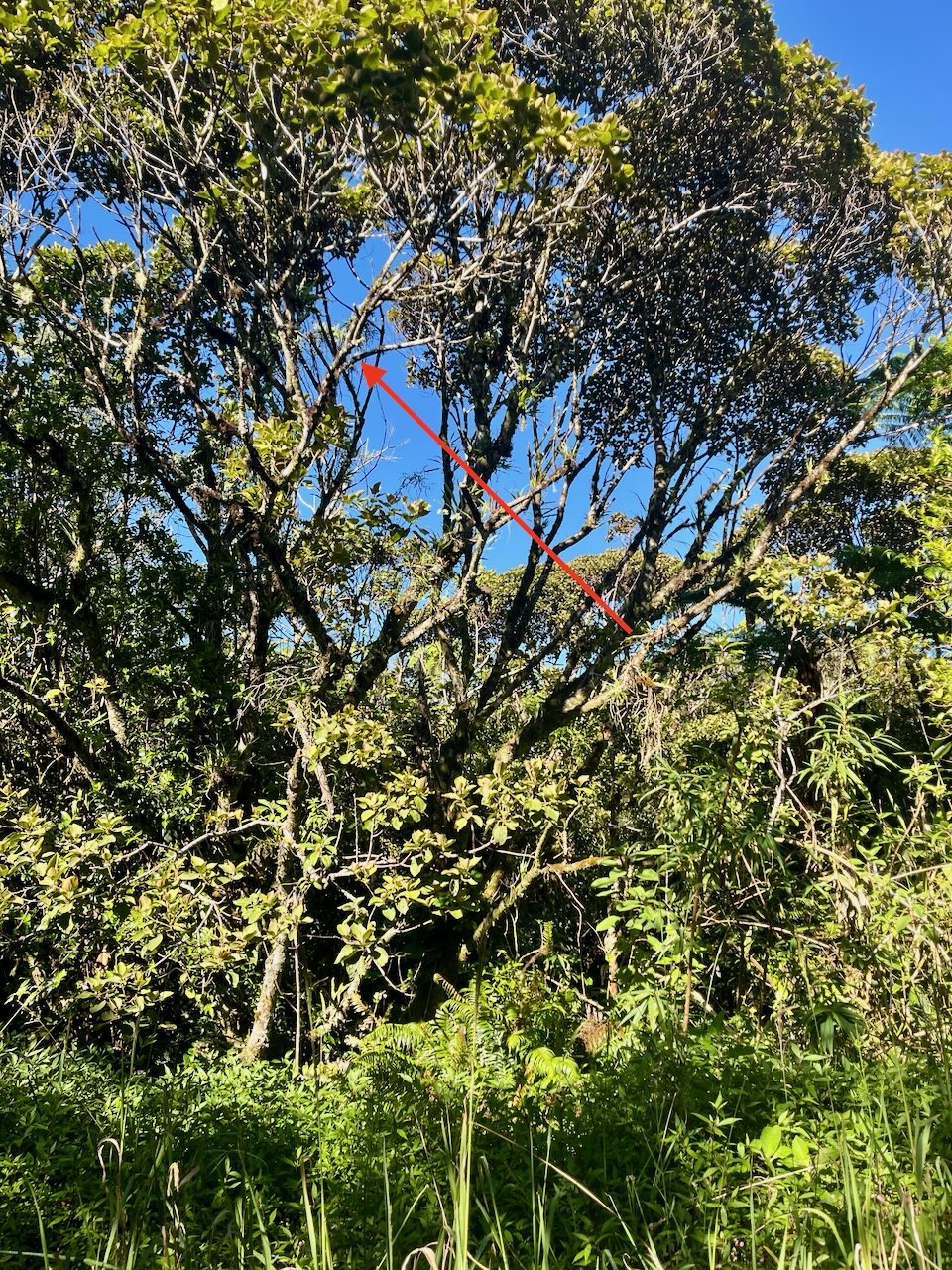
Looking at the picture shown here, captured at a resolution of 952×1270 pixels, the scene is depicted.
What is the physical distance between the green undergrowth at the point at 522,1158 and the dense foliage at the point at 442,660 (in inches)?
1.2

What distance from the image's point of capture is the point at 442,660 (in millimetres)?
6281

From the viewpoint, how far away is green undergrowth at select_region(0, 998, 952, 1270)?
1.78 meters

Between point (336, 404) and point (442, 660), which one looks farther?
point (442, 660)

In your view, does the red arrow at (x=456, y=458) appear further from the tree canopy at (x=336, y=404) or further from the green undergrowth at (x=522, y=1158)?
the green undergrowth at (x=522, y=1158)

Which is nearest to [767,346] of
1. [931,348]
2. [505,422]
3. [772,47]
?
[931,348]

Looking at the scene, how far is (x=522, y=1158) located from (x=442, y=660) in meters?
4.01

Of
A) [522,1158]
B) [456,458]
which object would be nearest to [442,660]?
[456,458]

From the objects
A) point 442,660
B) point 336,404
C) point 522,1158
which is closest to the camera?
point 522,1158

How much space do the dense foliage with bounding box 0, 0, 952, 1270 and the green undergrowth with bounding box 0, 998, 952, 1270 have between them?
0.10 feet

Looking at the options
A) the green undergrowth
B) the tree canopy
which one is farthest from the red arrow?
the green undergrowth

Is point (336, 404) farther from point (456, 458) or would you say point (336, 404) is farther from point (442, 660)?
point (442, 660)

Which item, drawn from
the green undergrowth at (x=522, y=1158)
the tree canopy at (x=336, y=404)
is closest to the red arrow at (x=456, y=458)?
the tree canopy at (x=336, y=404)

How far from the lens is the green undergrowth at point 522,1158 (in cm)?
178

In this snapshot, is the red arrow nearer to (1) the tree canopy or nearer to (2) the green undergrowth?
(1) the tree canopy
